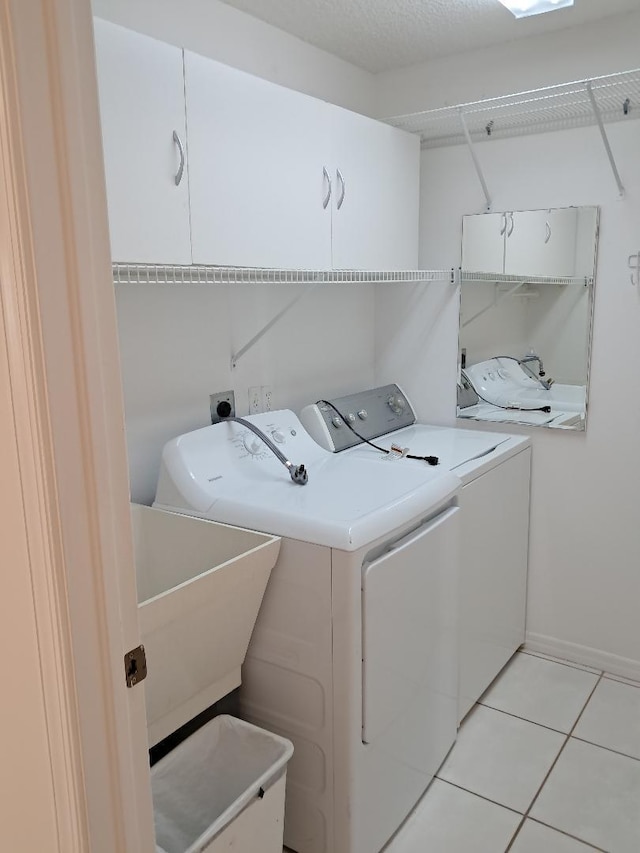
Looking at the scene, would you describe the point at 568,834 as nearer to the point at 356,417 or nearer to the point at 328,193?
the point at 356,417

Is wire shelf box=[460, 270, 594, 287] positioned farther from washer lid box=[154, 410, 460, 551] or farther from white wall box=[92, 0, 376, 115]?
washer lid box=[154, 410, 460, 551]

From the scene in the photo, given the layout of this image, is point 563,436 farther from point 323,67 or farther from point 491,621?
point 323,67

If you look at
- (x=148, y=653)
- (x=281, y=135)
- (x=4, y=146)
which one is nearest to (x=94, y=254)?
(x=4, y=146)

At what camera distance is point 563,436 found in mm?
2703

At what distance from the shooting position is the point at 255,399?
2424 millimetres

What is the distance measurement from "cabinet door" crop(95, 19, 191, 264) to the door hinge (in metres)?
0.92

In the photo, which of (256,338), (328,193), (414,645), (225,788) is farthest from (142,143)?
(225,788)

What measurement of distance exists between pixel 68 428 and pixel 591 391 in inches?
88.5

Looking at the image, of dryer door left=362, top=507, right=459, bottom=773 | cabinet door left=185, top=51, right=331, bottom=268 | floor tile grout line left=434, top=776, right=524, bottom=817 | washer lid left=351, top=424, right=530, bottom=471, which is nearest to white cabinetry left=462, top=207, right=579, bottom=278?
washer lid left=351, top=424, right=530, bottom=471

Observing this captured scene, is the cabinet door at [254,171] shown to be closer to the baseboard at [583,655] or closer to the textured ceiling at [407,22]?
the textured ceiling at [407,22]

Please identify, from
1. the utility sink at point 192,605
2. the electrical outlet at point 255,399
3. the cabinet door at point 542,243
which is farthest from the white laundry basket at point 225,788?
the cabinet door at point 542,243

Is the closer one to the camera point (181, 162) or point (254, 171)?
point (181, 162)

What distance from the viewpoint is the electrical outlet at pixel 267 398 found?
2458mm

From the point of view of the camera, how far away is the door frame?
0.77 meters
